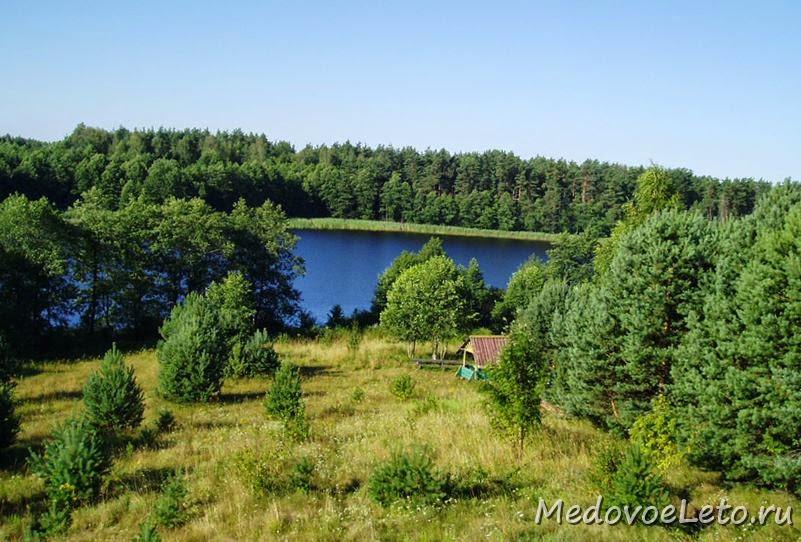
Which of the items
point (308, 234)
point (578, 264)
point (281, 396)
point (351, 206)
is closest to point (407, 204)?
point (351, 206)

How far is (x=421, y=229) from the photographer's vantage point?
105562mm

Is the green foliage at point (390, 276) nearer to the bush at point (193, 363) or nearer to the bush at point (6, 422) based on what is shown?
the bush at point (193, 363)

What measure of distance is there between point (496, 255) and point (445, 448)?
72.4 metres

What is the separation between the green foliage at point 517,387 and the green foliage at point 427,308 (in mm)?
22903

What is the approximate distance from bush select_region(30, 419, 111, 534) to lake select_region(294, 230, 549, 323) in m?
38.7

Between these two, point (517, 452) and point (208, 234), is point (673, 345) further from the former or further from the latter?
point (208, 234)

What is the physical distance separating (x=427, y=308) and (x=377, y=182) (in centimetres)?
8390

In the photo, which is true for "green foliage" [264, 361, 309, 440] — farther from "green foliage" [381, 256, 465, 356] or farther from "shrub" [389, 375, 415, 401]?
"green foliage" [381, 256, 465, 356]

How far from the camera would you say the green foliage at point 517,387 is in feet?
35.8

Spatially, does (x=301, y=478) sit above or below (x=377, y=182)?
below

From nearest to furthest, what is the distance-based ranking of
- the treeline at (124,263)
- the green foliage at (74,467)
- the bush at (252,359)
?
the green foliage at (74,467) → the bush at (252,359) → the treeline at (124,263)

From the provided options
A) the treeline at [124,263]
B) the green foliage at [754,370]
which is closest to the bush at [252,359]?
the treeline at [124,263]

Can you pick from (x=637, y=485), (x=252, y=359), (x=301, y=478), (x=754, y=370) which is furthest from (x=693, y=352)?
(x=252, y=359)

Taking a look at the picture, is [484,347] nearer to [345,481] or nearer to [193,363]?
[193,363]
